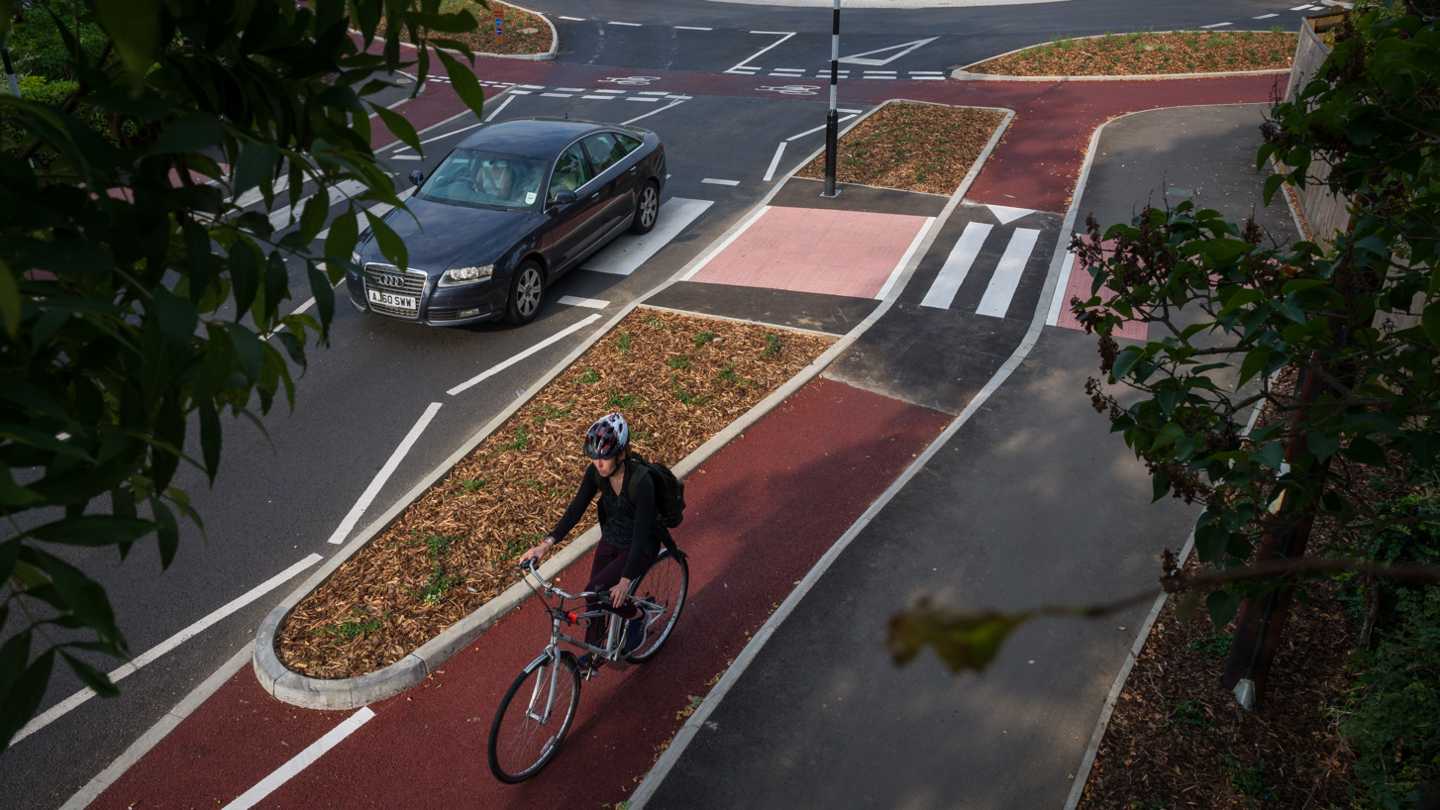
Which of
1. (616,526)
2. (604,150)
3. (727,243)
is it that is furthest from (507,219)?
(616,526)

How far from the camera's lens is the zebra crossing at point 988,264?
41.1 ft

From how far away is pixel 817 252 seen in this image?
14.3 m

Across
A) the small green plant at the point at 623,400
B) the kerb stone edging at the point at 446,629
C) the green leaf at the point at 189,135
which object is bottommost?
the kerb stone edging at the point at 446,629

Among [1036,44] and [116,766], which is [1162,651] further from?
[1036,44]

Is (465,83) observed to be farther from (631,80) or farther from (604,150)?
(631,80)

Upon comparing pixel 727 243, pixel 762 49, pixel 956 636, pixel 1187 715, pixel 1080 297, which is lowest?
pixel 1187 715

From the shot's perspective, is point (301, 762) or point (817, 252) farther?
point (817, 252)

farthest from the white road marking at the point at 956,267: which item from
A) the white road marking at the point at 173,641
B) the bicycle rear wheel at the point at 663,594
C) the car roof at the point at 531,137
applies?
the white road marking at the point at 173,641

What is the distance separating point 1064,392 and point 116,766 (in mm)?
9194

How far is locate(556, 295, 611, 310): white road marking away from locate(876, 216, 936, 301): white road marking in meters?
3.70

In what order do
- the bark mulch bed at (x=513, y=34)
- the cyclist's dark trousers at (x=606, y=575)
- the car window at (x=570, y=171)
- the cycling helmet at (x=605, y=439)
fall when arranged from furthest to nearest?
the bark mulch bed at (x=513, y=34) → the car window at (x=570, y=171) → the cyclist's dark trousers at (x=606, y=575) → the cycling helmet at (x=605, y=439)

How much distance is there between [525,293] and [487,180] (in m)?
1.84

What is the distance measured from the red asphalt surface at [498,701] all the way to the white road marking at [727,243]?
5281 millimetres

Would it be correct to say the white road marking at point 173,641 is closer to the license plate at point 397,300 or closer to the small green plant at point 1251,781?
the license plate at point 397,300
